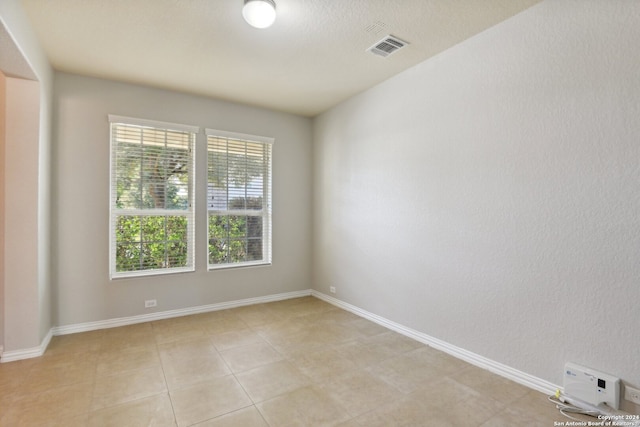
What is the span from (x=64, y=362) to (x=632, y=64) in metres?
4.75

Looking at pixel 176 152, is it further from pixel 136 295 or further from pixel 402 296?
pixel 402 296

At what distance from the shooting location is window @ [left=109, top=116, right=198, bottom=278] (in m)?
3.61

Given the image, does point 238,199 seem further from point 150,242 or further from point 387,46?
point 387,46

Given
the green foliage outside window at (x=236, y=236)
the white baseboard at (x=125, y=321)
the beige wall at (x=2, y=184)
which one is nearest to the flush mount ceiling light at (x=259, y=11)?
the beige wall at (x=2, y=184)

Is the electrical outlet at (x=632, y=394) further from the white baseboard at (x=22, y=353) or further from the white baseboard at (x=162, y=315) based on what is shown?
Answer: the white baseboard at (x=22, y=353)

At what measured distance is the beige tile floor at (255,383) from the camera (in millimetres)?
1973

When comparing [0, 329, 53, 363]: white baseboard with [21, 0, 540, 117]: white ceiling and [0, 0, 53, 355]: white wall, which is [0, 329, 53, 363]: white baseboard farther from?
[21, 0, 540, 117]: white ceiling

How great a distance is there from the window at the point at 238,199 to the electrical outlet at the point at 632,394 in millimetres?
3811

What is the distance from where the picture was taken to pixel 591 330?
202cm

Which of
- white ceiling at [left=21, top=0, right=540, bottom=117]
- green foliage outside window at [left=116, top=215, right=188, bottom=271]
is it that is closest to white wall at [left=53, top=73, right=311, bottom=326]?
green foliage outside window at [left=116, top=215, right=188, bottom=271]

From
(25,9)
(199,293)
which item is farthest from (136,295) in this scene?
(25,9)

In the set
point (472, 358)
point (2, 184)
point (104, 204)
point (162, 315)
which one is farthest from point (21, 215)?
point (472, 358)

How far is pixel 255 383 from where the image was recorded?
2.37 metres

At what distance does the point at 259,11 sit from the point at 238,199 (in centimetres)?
262
